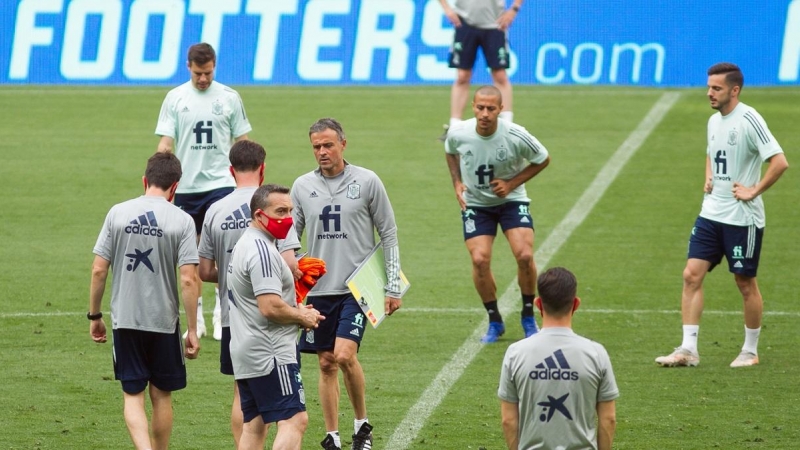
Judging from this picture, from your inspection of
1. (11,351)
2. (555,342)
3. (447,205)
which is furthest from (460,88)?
(555,342)

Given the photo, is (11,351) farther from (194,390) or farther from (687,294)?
(687,294)

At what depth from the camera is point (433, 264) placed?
13867 millimetres

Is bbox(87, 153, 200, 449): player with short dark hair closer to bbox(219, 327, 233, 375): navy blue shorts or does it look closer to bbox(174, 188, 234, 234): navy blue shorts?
bbox(219, 327, 233, 375): navy blue shorts

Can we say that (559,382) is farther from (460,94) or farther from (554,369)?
(460,94)

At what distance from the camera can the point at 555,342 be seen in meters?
5.74

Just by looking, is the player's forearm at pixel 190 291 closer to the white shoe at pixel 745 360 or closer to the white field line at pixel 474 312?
the white field line at pixel 474 312

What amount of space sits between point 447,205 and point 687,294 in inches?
251

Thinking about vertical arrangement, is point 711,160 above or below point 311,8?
below

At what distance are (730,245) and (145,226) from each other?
15.7 feet

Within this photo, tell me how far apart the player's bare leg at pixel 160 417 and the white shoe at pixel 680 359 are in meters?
4.16

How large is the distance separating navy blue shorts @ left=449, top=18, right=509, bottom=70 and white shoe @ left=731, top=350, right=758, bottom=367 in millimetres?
7450

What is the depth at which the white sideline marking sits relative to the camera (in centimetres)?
885

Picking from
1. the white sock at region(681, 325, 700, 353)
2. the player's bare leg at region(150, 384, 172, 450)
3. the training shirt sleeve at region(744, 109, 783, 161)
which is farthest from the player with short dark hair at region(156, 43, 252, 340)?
the training shirt sleeve at region(744, 109, 783, 161)

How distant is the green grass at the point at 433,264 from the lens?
891 centimetres
